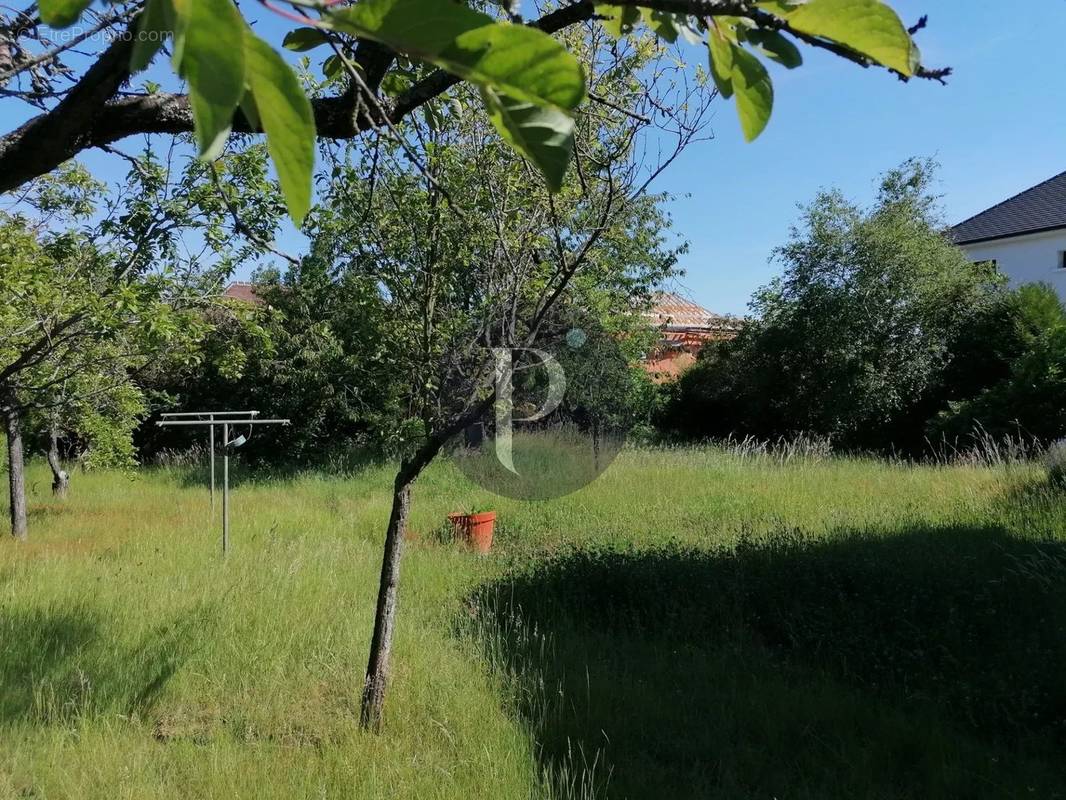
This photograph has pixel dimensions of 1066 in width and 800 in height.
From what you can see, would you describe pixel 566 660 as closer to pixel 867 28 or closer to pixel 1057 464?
pixel 867 28

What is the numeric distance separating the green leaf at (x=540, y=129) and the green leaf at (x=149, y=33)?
16 cm

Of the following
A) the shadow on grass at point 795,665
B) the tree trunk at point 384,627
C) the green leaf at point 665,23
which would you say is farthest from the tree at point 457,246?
the green leaf at point 665,23

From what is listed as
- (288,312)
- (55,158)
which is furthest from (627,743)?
(288,312)

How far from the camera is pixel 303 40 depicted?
2.37 ft

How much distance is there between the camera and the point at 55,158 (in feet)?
3.91

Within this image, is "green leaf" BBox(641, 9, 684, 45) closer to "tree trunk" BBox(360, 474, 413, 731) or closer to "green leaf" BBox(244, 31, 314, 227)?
"green leaf" BBox(244, 31, 314, 227)

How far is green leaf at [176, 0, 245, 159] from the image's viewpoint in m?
0.31

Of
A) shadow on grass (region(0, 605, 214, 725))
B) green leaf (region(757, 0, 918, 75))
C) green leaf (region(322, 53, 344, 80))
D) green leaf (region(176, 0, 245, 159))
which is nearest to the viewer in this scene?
green leaf (region(176, 0, 245, 159))

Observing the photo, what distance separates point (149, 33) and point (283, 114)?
0.07 meters

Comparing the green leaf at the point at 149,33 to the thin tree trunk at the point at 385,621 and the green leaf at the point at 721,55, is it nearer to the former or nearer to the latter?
the green leaf at the point at 721,55

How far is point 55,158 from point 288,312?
1145 centimetres

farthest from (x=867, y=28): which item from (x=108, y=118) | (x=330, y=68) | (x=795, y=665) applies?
(x=795, y=665)

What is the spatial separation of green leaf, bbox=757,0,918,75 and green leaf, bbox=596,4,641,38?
0.76 feet

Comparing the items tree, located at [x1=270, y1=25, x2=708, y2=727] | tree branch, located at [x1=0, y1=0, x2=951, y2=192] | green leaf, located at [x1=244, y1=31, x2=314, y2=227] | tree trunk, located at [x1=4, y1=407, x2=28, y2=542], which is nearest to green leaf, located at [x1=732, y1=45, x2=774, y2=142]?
green leaf, located at [x1=244, y1=31, x2=314, y2=227]
